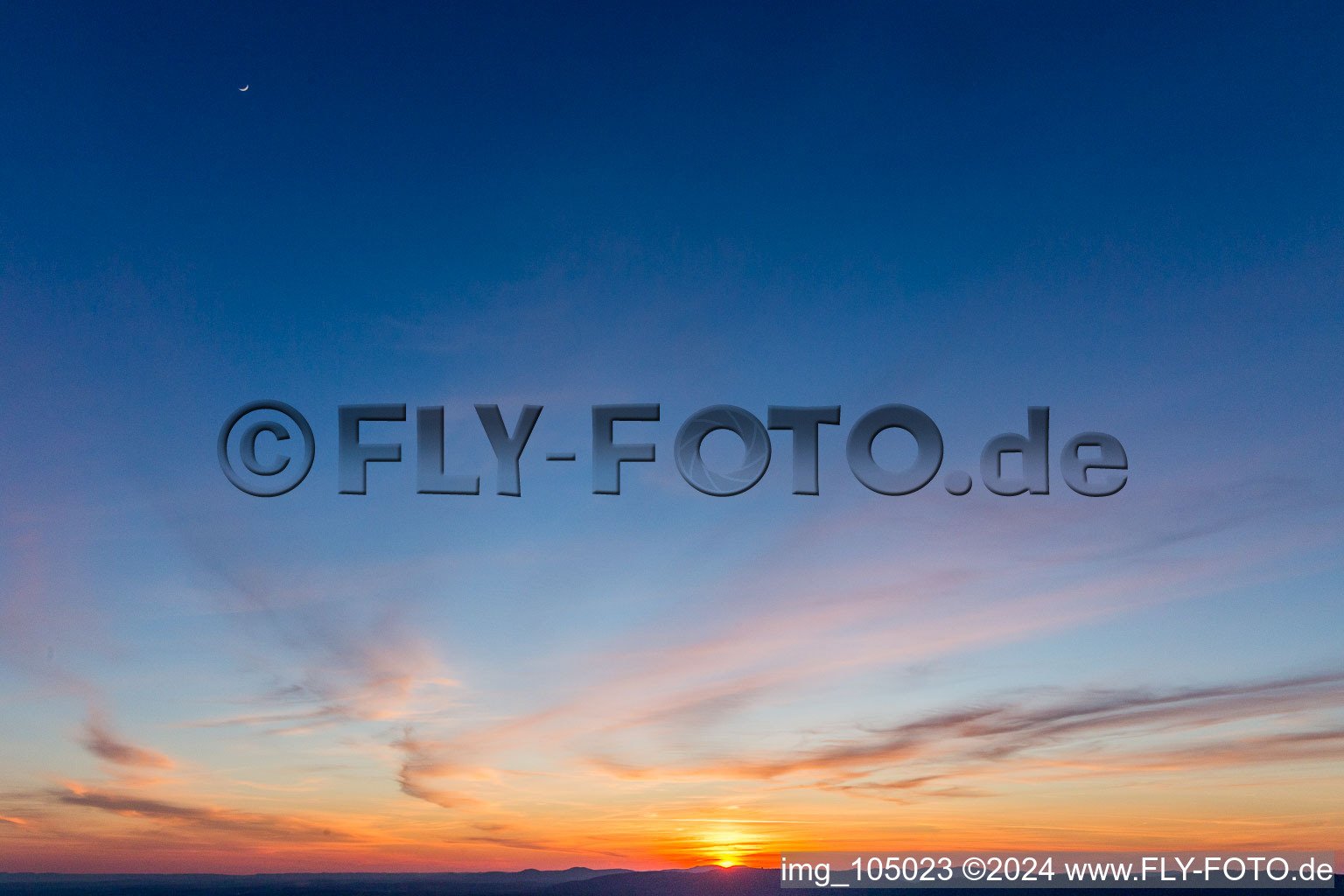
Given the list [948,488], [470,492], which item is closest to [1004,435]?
[948,488]

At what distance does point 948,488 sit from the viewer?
1866 inches

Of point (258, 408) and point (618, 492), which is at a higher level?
point (258, 408)

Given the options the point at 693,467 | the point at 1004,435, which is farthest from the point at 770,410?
the point at 1004,435

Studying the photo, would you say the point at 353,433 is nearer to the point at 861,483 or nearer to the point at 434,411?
the point at 434,411

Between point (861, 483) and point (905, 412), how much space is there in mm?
4247

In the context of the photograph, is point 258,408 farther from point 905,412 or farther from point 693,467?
point 905,412

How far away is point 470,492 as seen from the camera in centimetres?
4800

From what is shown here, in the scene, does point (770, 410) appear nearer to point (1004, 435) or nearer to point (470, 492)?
point (1004, 435)

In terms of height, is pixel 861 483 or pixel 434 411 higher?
pixel 434 411

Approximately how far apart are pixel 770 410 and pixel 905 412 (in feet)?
20.5

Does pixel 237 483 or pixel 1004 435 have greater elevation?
pixel 1004 435

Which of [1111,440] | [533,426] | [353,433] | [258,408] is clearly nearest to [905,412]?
[1111,440]

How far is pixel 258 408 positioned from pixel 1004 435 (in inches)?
1384

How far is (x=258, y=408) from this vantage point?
50.3 m
